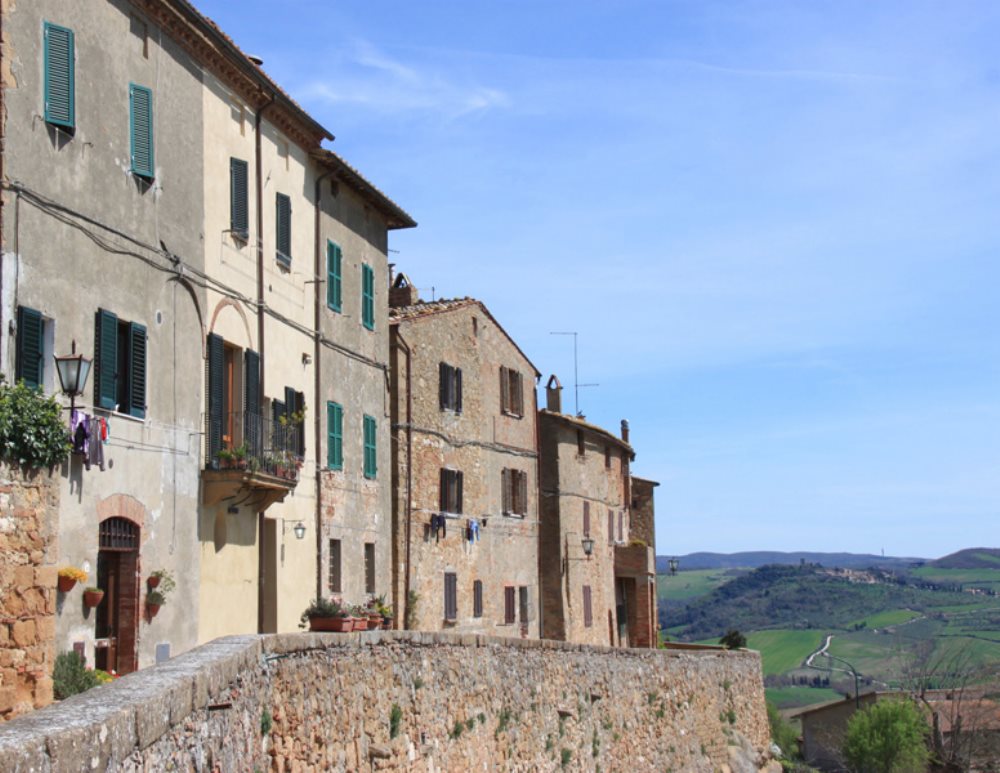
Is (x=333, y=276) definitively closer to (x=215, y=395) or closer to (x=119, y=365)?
(x=215, y=395)

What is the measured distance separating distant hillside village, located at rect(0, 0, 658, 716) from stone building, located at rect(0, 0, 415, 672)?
0.04 meters

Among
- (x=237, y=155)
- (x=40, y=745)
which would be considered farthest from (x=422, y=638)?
(x=40, y=745)

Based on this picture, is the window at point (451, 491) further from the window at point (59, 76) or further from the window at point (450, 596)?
the window at point (59, 76)

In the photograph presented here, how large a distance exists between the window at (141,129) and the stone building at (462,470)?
1231 cm

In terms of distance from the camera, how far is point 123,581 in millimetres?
17594

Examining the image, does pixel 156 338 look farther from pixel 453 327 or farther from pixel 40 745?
pixel 453 327

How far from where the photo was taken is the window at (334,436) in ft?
83.3

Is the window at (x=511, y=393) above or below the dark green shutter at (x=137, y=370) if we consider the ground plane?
above

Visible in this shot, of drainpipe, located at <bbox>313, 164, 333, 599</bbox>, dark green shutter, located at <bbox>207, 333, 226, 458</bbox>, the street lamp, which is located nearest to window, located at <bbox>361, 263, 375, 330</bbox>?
drainpipe, located at <bbox>313, 164, 333, 599</bbox>

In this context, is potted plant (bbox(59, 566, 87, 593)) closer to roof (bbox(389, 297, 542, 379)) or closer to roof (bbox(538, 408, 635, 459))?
roof (bbox(389, 297, 542, 379))

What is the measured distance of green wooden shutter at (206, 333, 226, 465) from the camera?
20.0m

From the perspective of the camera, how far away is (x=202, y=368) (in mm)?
19812

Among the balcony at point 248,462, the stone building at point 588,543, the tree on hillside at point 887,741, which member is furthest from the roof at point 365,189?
the tree on hillside at point 887,741

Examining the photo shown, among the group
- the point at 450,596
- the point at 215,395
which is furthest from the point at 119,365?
the point at 450,596
